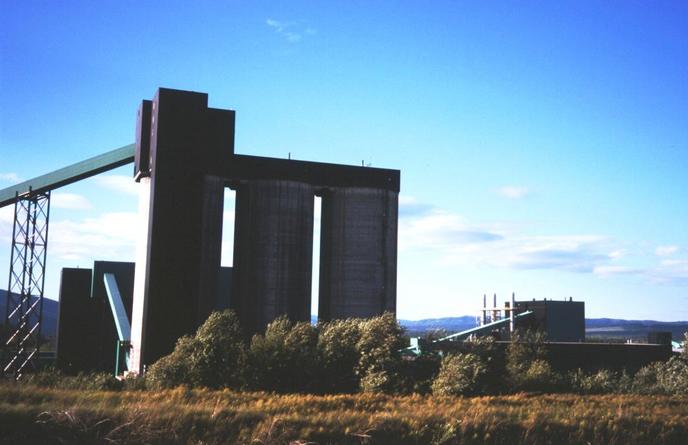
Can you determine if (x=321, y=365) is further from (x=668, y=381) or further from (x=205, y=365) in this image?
(x=668, y=381)

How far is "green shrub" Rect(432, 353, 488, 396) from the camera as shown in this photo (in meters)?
32.6

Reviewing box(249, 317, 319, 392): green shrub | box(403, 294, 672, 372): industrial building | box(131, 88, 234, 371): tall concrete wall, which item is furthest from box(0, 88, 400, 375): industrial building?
box(249, 317, 319, 392): green shrub

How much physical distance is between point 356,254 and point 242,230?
9648mm

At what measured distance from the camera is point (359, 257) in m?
57.9

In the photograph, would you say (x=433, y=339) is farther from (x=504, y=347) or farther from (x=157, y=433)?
(x=157, y=433)

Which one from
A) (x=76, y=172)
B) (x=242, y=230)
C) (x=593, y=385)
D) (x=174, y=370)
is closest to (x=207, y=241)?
(x=242, y=230)

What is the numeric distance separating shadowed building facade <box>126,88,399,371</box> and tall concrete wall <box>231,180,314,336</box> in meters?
0.08

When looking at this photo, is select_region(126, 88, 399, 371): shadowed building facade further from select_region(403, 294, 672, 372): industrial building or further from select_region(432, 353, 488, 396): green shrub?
select_region(432, 353, 488, 396): green shrub

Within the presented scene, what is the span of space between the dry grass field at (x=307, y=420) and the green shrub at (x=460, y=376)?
20.0 ft

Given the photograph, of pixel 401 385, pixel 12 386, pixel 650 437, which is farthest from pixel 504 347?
pixel 12 386

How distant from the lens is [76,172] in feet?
176

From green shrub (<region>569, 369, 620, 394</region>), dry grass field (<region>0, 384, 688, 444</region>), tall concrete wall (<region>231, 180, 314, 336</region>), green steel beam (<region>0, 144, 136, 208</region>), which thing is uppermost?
green steel beam (<region>0, 144, 136, 208</region>)

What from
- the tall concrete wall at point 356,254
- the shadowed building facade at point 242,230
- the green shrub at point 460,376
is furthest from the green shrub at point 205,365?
the tall concrete wall at point 356,254

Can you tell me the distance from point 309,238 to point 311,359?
980 inches
